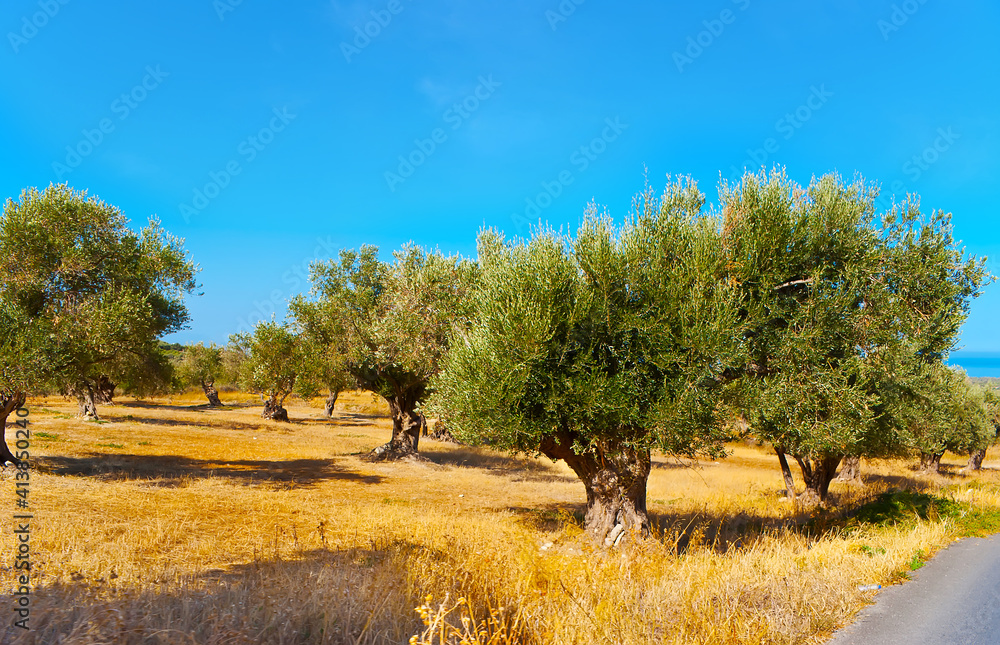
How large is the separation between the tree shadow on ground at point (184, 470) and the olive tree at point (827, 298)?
20.7 m

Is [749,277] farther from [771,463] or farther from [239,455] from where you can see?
[771,463]

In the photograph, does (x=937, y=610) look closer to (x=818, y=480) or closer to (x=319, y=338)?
(x=818, y=480)

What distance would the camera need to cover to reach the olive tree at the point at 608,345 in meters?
12.8

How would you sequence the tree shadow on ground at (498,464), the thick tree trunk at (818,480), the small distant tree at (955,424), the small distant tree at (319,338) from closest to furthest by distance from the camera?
the thick tree trunk at (818,480) < the small distant tree at (319,338) < the small distant tree at (955,424) < the tree shadow on ground at (498,464)

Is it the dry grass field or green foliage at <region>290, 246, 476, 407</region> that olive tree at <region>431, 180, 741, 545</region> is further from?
green foliage at <region>290, 246, 476, 407</region>

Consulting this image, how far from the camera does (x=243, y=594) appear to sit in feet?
26.1

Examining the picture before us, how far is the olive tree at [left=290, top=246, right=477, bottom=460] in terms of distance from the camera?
81.1 ft

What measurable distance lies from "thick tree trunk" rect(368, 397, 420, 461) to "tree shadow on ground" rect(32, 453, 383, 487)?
14.3ft

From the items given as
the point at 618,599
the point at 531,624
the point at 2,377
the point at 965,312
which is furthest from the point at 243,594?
the point at 965,312

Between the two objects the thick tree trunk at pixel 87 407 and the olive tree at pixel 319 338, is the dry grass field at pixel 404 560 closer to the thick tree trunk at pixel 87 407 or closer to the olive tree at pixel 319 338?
the olive tree at pixel 319 338

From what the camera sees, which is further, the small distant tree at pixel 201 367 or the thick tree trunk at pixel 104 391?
the small distant tree at pixel 201 367

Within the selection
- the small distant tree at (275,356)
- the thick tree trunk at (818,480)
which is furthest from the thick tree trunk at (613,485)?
the small distant tree at (275,356)

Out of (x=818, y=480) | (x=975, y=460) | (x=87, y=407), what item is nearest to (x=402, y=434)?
(x=818, y=480)

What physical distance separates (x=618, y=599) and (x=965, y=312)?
14.0 metres
